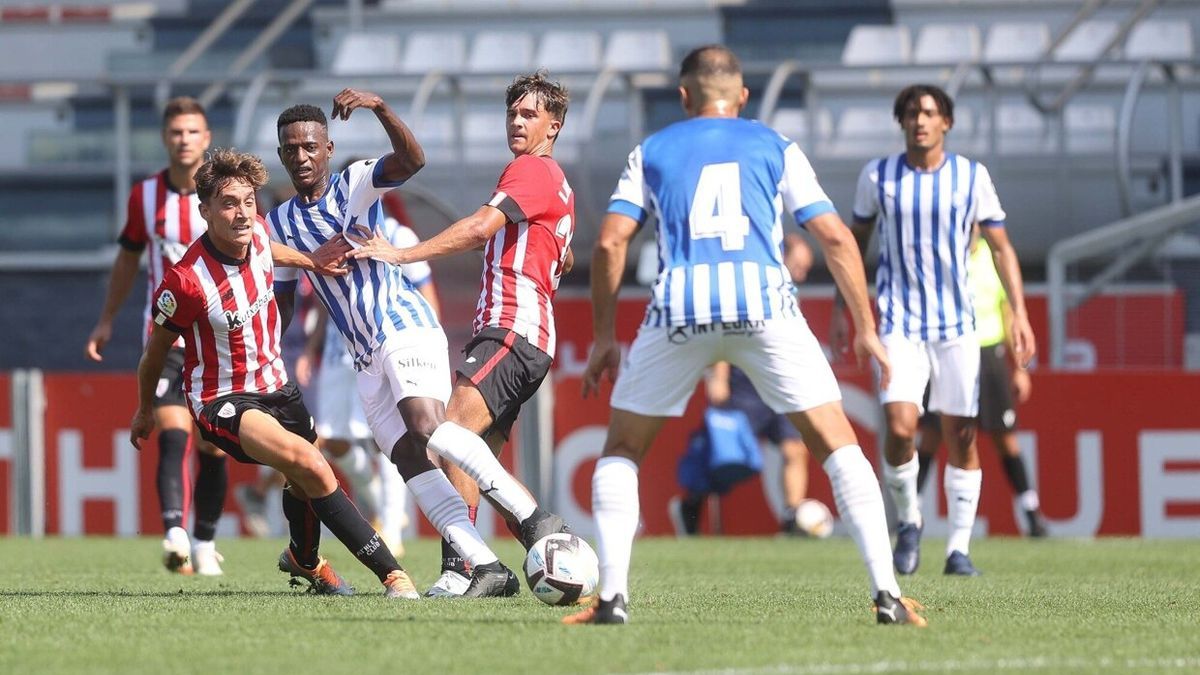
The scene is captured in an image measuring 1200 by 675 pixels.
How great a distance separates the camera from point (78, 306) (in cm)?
1872

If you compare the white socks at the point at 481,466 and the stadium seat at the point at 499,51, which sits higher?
the stadium seat at the point at 499,51

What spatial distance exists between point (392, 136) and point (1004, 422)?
602 cm

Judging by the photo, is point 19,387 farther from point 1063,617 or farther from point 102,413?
point 1063,617

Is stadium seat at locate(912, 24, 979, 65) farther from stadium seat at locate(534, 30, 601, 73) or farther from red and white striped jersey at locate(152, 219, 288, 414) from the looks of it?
red and white striped jersey at locate(152, 219, 288, 414)

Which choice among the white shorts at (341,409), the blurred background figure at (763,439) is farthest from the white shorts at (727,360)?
the blurred background figure at (763,439)

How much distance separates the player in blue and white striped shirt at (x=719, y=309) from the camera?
5488mm

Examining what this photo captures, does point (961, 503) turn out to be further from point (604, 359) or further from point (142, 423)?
point (142, 423)

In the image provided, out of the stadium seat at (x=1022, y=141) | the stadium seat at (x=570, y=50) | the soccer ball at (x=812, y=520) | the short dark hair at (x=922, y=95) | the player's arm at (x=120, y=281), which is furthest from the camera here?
the stadium seat at (x=570, y=50)

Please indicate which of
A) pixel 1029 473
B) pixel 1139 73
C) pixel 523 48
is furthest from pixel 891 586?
pixel 523 48

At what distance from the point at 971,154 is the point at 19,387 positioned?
8.06m

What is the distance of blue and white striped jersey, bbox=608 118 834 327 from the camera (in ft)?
18.0

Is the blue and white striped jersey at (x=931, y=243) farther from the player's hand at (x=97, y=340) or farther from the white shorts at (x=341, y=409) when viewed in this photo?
the white shorts at (x=341, y=409)

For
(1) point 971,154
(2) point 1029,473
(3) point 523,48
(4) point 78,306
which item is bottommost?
(2) point 1029,473

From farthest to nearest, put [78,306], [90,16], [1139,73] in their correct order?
[90,16]
[78,306]
[1139,73]
